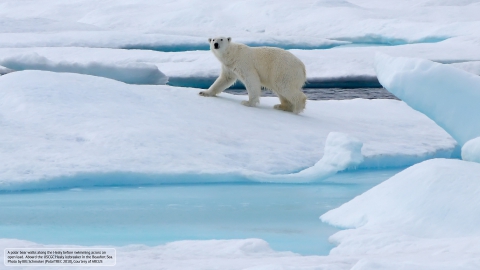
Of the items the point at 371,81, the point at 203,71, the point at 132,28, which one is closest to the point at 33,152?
the point at 203,71

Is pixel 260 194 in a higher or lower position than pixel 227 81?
lower

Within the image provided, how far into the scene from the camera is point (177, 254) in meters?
2.82

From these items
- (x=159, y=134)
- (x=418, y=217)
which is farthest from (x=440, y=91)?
(x=159, y=134)

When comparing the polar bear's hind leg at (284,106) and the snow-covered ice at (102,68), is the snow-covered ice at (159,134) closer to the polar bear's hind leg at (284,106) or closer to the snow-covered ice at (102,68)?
the polar bear's hind leg at (284,106)

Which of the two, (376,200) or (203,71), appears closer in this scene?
(376,200)

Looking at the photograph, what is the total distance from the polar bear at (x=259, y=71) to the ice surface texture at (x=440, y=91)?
2399mm

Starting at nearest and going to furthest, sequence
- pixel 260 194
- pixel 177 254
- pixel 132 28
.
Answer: pixel 177 254
pixel 260 194
pixel 132 28

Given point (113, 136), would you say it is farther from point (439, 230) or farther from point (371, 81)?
point (371, 81)

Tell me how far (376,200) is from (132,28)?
17421mm

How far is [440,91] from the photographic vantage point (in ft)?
12.7

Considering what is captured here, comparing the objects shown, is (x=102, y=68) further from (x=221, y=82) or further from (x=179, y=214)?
(x=179, y=214)

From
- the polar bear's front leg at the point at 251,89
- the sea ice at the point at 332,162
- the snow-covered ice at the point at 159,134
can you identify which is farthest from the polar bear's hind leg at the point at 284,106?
the sea ice at the point at 332,162

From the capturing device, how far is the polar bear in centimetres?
631

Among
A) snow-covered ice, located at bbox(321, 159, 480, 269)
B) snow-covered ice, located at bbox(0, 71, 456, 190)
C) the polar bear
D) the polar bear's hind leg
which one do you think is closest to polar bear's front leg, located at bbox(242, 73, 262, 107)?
the polar bear
